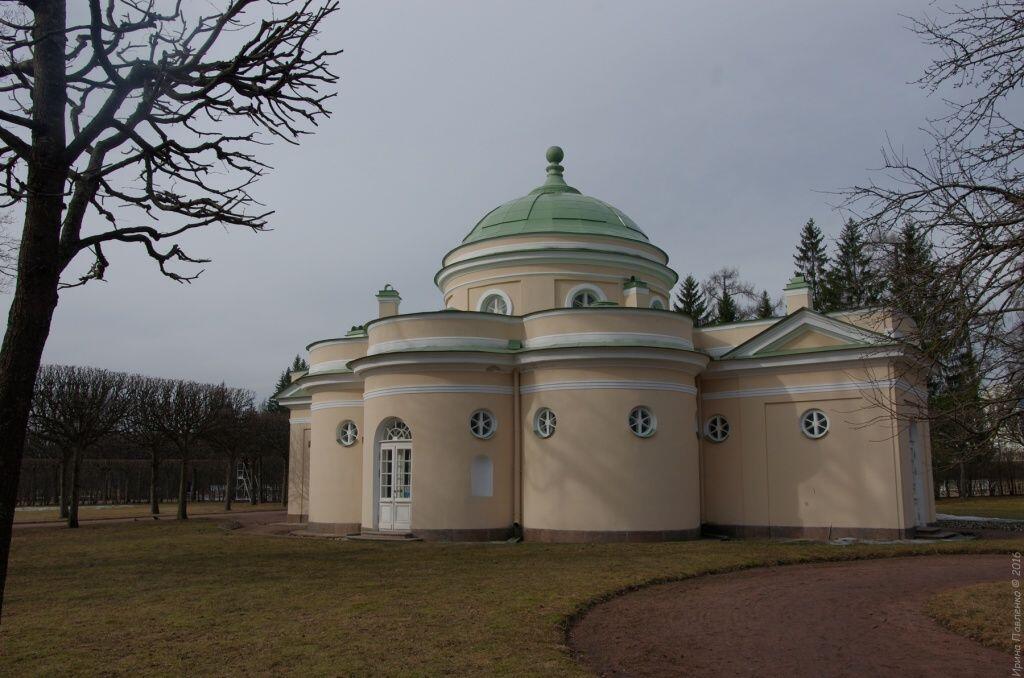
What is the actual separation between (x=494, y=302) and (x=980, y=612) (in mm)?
16981

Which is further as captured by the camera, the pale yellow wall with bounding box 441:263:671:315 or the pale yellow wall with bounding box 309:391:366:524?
the pale yellow wall with bounding box 441:263:671:315

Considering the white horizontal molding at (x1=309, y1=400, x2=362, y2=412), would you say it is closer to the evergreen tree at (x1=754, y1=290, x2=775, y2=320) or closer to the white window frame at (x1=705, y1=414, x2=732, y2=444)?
the white window frame at (x1=705, y1=414, x2=732, y2=444)

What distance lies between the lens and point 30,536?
24531 mm

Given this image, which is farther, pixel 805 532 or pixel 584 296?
pixel 584 296

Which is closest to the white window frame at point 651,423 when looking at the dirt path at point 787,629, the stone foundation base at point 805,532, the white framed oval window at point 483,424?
the white framed oval window at point 483,424

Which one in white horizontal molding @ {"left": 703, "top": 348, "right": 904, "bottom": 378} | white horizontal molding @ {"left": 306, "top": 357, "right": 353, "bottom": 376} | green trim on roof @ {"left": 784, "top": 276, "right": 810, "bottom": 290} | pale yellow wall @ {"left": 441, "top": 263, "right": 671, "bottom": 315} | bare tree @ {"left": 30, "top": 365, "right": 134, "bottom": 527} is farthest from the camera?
bare tree @ {"left": 30, "top": 365, "right": 134, "bottom": 527}

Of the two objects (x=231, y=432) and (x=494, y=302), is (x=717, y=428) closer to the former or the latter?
(x=494, y=302)

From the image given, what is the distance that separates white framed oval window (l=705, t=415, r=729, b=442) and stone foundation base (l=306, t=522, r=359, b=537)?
414 inches

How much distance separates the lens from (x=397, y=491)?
71.4 feet

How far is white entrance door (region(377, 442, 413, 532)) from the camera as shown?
2161 centimetres

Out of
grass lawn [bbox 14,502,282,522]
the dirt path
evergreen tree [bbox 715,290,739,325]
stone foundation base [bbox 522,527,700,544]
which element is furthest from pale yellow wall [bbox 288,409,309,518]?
evergreen tree [bbox 715,290,739,325]

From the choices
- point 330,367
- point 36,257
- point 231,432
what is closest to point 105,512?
point 231,432

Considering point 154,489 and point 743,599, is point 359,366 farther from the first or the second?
point 154,489

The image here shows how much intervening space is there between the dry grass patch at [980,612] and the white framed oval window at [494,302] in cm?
1529
